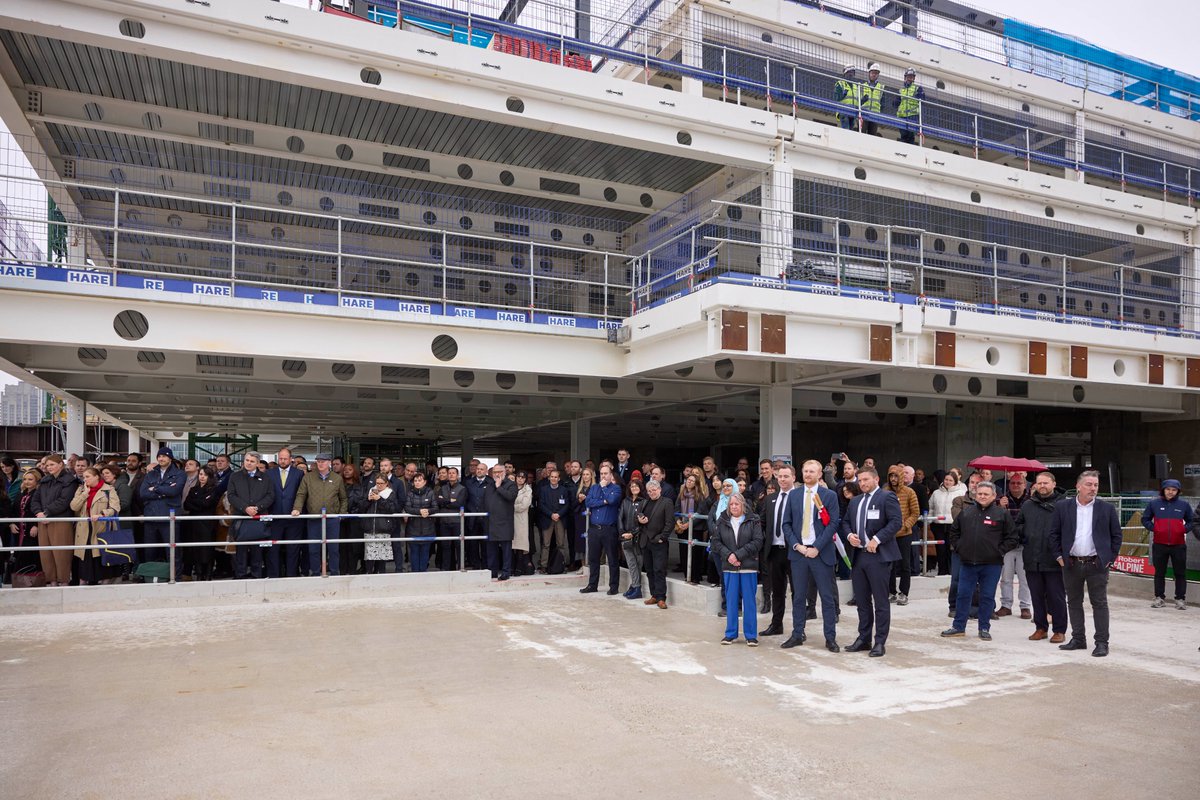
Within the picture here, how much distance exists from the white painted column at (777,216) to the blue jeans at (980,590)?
5674 mm

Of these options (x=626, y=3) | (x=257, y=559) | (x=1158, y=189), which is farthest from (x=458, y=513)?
(x=1158, y=189)

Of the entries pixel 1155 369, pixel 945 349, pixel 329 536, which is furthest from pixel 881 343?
pixel 329 536

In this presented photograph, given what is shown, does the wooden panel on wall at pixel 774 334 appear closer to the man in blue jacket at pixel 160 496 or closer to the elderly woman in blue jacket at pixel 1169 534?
the elderly woman in blue jacket at pixel 1169 534

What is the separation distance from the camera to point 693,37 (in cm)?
1670

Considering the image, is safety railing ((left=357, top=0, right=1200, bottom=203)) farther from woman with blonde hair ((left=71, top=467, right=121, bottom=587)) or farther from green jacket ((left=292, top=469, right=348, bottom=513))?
woman with blonde hair ((left=71, top=467, right=121, bottom=587))

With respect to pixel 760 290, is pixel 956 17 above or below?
above

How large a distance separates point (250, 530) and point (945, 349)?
33.5ft

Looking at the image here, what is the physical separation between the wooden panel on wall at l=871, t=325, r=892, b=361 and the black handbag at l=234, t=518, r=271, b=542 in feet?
28.7

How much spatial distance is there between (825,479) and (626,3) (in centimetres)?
1074

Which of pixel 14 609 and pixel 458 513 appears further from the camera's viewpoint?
pixel 458 513

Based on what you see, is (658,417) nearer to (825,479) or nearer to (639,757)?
(825,479)

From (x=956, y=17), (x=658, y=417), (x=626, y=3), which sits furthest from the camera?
(x=658, y=417)

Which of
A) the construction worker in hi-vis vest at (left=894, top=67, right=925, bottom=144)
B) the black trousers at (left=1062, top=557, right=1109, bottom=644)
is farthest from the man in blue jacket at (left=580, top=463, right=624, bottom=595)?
the construction worker in hi-vis vest at (left=894, top=67, right=925, bottom=144)

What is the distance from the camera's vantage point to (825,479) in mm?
11742
